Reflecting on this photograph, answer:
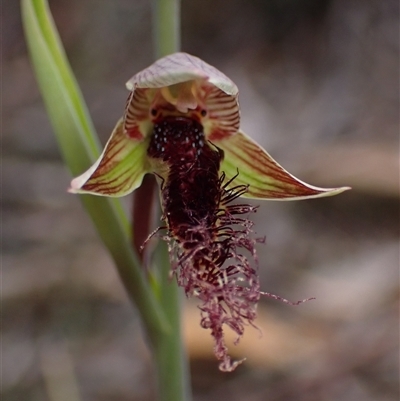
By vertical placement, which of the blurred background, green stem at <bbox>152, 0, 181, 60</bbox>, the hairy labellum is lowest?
the blurred background

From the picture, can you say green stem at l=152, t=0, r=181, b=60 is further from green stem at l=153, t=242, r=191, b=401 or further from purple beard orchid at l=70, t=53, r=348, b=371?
green stem at l=153, t=242, r=191, b=401

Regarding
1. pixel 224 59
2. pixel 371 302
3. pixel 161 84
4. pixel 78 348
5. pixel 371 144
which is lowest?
pixel 78 348

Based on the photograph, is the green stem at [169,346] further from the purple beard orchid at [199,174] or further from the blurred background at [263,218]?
the blurred background at [263,218]

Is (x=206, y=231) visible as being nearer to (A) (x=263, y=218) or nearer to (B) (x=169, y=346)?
(B) (x=169, y=346)

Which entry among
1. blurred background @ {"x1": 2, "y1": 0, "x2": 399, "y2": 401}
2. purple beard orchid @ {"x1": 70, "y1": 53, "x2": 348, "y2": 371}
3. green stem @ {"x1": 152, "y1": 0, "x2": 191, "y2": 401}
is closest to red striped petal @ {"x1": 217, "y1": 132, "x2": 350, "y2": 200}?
purple beard orchid @ {"x1": 70, "y1": 53, "x2": 348, "y2": 371}

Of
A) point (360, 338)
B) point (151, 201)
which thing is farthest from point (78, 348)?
point (151, 201)

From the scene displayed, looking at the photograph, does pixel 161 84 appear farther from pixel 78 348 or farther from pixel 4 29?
pixel 4 29
